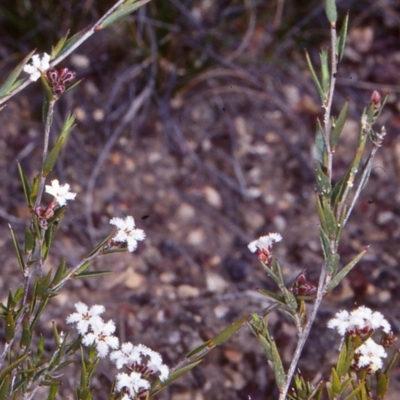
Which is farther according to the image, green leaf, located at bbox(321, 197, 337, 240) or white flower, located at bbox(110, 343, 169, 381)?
white flower, located at bbox(110, 343, 169, 381)

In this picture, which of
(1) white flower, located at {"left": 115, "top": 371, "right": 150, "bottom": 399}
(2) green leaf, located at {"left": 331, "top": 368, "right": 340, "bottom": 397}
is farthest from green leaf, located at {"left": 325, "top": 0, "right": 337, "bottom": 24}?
(1) white flower, located at {"left": 115, "top": 371, "right": 150, "bottom": 399}

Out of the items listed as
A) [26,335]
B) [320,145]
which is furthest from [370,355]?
[26,335]

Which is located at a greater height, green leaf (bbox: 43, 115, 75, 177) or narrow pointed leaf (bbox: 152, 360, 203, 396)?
green leaf (bbox: 43, 115, 75, 177)

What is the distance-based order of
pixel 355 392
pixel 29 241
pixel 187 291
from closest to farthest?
pixel 355 392, pixel 29 241, pixel 187 291

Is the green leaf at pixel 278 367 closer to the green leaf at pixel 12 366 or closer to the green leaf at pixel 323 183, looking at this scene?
the green leaf at pixel 323 183

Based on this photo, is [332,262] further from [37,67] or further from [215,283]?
[215,283]

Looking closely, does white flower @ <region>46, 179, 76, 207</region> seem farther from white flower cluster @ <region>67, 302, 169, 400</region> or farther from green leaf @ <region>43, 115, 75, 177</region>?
white flower cluster @ <region>67, 302, 169, 400</region>

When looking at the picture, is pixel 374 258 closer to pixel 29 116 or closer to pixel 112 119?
pixel 112 119

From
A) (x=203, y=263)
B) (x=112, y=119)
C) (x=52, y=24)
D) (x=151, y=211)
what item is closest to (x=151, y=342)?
(x=203, y=263)
